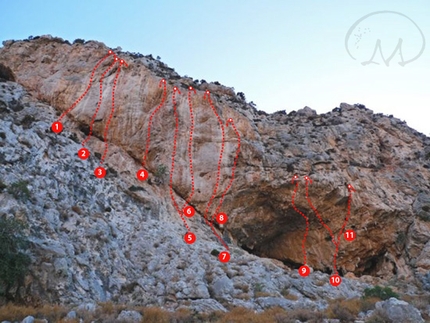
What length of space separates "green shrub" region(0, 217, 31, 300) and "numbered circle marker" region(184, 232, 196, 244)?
956 cm

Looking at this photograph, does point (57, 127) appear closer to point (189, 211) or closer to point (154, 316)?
point (189, 211)

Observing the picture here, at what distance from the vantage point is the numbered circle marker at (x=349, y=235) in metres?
28.2

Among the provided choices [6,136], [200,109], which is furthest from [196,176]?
[6,136]

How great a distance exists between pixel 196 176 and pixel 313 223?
387 inches

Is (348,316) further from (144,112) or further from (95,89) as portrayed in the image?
(95,89)

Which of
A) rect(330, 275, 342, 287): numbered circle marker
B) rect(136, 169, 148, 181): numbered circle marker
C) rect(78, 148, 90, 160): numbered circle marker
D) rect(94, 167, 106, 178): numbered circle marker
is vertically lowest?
rect(330, 275, 342, 287): numbered circle marker

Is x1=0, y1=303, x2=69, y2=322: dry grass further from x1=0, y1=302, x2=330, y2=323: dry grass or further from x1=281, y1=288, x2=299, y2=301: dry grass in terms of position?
x1=281, y1=288, x2=299, y2=301: dry grass

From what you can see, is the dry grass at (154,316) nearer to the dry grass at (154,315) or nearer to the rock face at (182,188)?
the dry grass at (154,315)

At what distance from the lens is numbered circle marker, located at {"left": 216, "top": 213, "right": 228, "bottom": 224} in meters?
25.9

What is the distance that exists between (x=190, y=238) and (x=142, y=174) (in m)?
6.46

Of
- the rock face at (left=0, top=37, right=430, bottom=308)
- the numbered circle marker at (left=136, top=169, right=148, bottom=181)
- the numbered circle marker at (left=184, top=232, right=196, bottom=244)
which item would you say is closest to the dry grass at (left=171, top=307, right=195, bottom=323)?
the rock face at (left=0, top=37, right=430, bottom=308)

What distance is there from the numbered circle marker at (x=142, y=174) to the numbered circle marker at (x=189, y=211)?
11.8 ft

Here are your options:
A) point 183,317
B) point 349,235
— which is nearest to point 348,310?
point 183,317

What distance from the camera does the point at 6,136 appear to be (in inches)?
783
